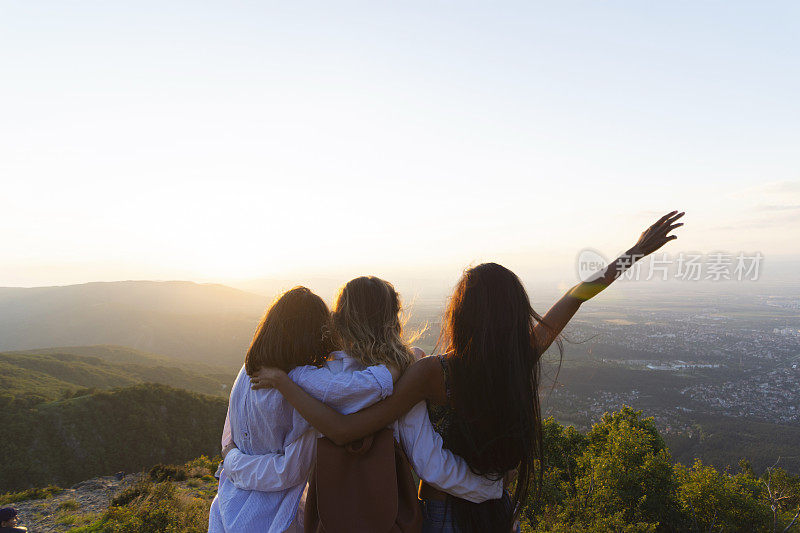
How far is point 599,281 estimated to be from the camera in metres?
2.52

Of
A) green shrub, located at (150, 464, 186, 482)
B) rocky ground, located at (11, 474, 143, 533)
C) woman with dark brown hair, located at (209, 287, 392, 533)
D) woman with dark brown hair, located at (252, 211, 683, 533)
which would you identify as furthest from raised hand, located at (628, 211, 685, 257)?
green shrub, located at (150, 464, 186, 482)

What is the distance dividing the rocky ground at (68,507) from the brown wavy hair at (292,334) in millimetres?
12857

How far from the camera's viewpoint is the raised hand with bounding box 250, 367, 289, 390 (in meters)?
2.21

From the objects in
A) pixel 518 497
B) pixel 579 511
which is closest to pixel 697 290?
pixel 579 511

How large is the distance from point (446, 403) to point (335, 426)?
56 cm

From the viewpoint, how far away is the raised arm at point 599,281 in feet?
7.88

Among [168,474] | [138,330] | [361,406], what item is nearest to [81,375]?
[168,474]

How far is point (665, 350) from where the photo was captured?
68375mm

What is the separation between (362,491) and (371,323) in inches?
31.9

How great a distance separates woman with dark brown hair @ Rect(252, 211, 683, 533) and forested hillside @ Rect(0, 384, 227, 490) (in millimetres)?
36572

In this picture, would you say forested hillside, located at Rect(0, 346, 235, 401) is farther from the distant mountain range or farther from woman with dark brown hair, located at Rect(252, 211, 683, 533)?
woman with dark brown hair, located at Rect(252, 211, 683, 533)

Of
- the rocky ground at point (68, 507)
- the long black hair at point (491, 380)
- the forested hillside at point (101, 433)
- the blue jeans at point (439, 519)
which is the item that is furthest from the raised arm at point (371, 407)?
the forested hillside at point (101, 433)

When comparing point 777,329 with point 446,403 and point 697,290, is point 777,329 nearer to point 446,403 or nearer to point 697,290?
point 697,290

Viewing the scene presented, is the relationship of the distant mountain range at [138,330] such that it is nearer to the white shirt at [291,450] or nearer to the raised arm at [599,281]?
the white shirt at [291,450]
